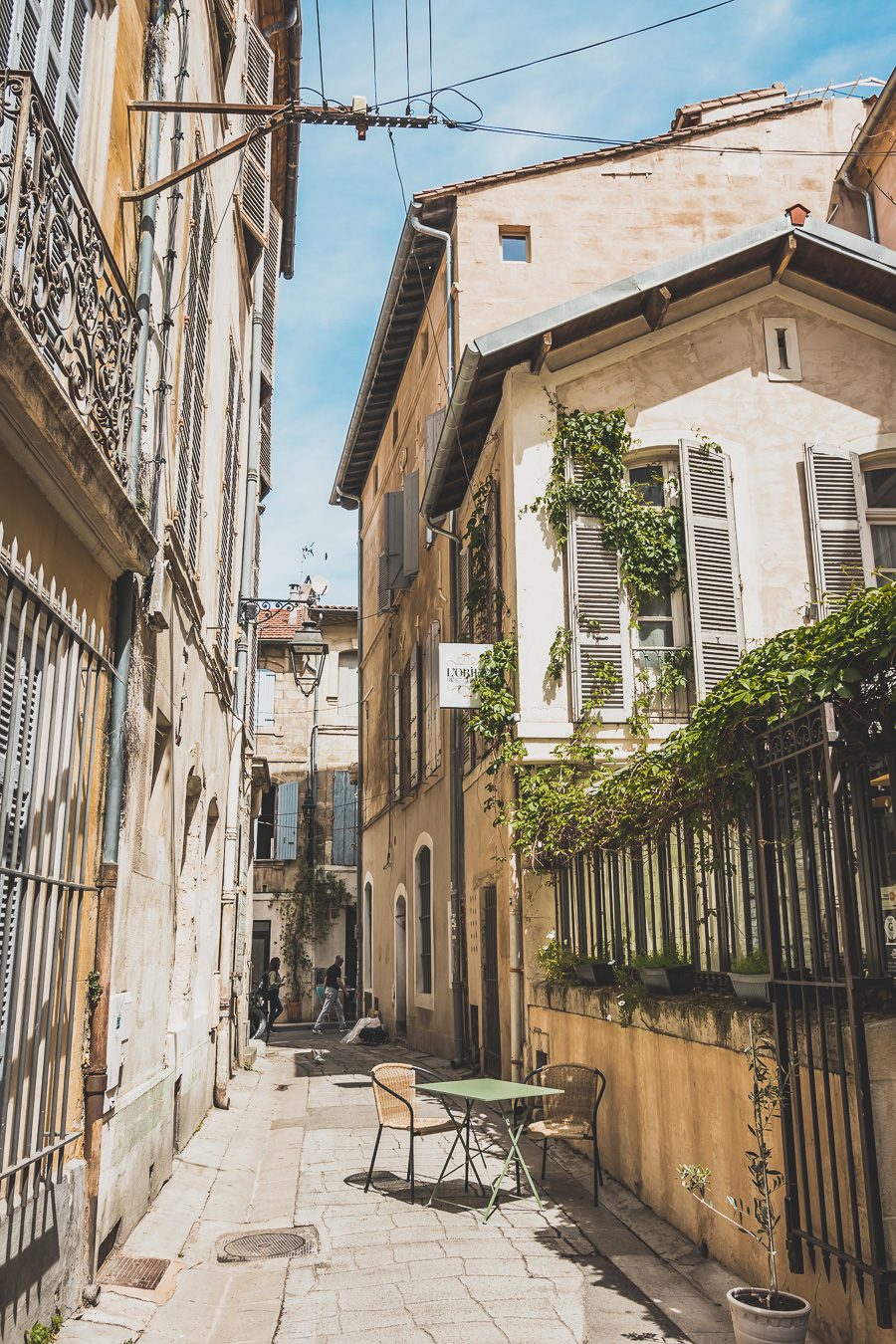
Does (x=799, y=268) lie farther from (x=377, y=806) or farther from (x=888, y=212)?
(x=377, y=806)

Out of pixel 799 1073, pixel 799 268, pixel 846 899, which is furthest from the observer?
pixel 799 268

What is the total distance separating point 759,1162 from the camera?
15.6 ft

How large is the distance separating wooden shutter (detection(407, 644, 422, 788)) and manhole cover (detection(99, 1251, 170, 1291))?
38.2ft

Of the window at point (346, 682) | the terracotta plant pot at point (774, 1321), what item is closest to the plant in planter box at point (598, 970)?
the terracotta plant pot at point (774, 1321)

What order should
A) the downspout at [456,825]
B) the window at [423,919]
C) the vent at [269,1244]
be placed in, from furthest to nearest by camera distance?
the window at [423,919] < the downspout at [456,825] < the vent at [269,1244]

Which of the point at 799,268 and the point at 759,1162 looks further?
the point at 799,268

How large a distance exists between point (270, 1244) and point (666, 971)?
2765 mm

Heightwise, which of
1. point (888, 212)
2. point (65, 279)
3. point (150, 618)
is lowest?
point (150, 618)

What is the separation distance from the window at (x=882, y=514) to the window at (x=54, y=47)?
28.0 feet

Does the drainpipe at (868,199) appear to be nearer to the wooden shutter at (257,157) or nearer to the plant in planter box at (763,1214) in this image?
the wooden shutter at (257,157)

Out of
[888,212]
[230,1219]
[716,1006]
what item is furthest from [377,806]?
[716,1006]

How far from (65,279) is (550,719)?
714cm

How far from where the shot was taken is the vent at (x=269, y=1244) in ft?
21.6

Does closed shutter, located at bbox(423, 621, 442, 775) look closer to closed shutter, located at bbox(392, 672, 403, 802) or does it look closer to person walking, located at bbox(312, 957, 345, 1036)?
closed shutter, located at bbox(392, 672, 403, 802)
